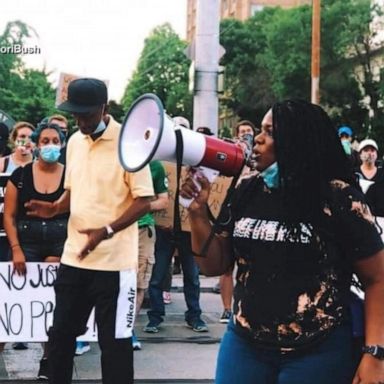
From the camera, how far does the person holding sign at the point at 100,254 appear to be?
446cm

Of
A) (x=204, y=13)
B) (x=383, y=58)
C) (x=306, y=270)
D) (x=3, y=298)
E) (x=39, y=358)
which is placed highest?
(x=383, y=58)

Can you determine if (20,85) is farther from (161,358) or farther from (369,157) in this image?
(161,358)

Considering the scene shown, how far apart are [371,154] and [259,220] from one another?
6.49 meters

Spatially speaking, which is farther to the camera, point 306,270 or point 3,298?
point 3,298

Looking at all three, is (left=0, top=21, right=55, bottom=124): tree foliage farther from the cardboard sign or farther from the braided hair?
the braided hair

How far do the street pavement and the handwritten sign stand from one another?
261mm

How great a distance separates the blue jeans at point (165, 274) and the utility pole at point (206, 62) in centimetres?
422

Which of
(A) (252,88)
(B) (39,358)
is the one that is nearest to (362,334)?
(B) (39,358)

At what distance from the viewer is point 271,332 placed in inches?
117

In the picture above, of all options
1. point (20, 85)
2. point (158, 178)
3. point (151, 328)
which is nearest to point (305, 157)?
point (158, 178)

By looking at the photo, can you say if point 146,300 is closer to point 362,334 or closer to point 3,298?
point 3,298

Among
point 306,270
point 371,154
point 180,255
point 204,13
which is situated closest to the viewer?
point 306,270

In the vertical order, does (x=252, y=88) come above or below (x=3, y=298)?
above

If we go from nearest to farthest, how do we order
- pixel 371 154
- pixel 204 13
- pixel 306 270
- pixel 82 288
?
pixel 306 270, pixel 82 288, pixel 371 154, pixel 204 13
